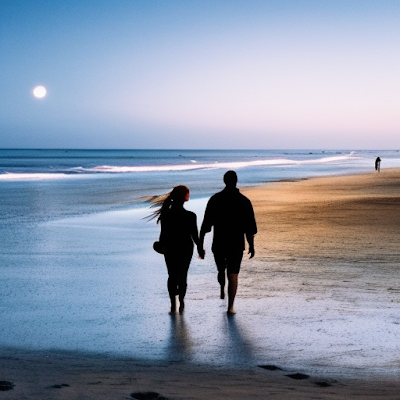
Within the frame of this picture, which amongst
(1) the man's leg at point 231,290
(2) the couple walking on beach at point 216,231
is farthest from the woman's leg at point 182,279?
(1) the man's leg at point 231,290

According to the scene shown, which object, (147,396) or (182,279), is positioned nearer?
(147,396)

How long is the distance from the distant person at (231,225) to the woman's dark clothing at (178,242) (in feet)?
0.81

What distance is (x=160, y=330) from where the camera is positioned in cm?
665

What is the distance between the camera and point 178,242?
744 centimetres

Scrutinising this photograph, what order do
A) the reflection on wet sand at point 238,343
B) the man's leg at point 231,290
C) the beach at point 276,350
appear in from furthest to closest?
1. the man's leg at point 231,290
2. the reflection on wet sand at point 238,343
3. the beach at point 276,350

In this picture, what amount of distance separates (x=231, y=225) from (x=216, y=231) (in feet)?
0.71

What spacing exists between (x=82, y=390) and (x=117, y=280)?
4.70 m

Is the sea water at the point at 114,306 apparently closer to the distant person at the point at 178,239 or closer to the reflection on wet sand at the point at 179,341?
the reflection on wet sand at the point at 179,341

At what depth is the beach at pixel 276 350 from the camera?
479 centimetres

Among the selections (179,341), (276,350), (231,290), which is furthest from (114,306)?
(276,350)

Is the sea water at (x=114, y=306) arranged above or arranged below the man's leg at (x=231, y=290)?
below

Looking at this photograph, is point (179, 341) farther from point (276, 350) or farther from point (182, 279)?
point (182, 279)

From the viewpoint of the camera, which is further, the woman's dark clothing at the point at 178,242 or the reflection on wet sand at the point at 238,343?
the woman's dark clothing at the point at 178,242

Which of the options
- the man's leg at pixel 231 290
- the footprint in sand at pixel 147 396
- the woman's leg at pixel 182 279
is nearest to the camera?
the footprint in sand at pixel 147 396
